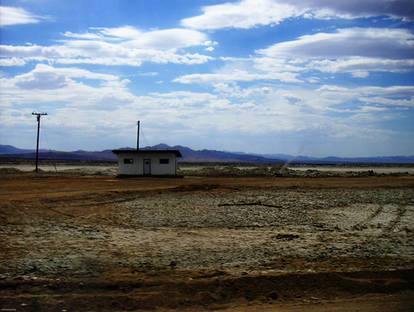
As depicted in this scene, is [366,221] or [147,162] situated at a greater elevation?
[147,162]

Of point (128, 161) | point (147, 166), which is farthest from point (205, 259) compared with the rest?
point (128, 161)

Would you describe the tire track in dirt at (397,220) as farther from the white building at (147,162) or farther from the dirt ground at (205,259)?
the white building at (147,162)

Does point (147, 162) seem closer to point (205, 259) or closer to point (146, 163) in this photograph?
point (146, 163)

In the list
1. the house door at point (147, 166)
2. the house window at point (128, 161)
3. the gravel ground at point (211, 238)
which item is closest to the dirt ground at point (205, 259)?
the gravel ground at point (211, 238)

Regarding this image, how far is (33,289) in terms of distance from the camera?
22.7 ft

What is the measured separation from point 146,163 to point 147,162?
14 cm

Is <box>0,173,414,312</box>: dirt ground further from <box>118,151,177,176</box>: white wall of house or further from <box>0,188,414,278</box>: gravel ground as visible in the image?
<box>118,151,177,176</box>: white wall of house

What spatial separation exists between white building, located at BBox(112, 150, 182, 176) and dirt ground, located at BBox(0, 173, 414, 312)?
24184mm

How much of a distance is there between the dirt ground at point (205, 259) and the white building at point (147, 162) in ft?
79.3

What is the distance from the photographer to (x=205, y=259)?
9125 mm

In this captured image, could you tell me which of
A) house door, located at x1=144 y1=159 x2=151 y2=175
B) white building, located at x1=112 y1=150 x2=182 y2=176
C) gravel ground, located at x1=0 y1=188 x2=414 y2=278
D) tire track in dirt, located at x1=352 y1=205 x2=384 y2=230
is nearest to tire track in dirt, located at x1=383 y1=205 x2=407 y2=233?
gravel ground, located at x1=0 y1=188 x2=414 y2=278

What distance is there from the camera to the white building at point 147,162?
41375 mm

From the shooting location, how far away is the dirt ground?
22.0 ft

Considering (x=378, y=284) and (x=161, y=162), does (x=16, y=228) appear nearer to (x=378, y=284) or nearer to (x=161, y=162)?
(x=378, y=284)
